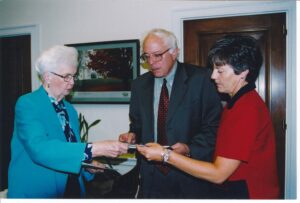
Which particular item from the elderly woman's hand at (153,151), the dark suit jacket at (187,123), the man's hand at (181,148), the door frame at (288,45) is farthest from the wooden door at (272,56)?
the elderly woman's hand at (153,151)

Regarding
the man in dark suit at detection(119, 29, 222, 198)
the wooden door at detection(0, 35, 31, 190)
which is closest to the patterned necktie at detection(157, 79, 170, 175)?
the man in dark suit at detection(119, 29, 222, 198)

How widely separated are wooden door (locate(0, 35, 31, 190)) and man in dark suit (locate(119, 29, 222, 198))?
7.27 feet

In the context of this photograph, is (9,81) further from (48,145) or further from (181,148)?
(181,148)

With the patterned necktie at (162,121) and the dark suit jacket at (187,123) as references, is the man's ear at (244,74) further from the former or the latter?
the patterned necktie at (162,121)

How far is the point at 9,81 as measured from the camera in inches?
139

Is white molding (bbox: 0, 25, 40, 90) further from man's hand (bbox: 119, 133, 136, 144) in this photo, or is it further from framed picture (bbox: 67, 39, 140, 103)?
man's hand (bbox: 119, 133, 136, 144)

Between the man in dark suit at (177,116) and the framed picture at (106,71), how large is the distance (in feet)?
3.26

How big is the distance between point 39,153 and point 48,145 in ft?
0.18

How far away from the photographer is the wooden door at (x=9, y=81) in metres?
3.44

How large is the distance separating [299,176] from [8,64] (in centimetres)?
362

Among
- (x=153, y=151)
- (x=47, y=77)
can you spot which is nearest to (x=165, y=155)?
(x=153, y=151)

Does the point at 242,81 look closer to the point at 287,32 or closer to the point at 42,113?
the point at 42,113

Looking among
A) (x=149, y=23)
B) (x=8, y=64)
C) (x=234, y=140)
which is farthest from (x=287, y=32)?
(x=8, y=64)

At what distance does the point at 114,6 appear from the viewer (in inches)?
115
